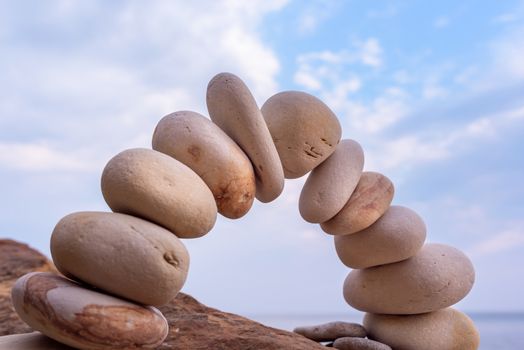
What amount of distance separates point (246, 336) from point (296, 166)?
3.05ft

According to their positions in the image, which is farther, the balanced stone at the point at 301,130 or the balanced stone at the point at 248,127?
the balanced stone at the point at 301,130

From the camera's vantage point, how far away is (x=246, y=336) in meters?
2.83

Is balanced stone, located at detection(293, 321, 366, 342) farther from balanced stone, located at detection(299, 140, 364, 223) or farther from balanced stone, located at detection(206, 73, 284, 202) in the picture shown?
balanced stone, located at detection(206, 73, 284, 202)

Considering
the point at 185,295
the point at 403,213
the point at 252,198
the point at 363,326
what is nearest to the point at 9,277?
the point at 185,295

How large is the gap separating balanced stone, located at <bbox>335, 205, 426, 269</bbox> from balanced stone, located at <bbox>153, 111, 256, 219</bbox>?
0.84 metres

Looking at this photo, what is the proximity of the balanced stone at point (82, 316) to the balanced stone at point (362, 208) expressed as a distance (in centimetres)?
123

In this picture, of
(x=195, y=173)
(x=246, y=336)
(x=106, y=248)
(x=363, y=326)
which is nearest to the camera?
(x=106, y=248)

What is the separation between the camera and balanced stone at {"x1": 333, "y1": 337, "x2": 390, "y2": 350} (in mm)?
3232

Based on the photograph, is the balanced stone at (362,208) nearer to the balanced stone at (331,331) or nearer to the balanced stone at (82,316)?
the balanced stone at (331,331)

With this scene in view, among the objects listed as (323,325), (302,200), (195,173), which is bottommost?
(323,325)

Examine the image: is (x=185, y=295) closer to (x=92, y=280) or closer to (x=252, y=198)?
(x=252, y=198)

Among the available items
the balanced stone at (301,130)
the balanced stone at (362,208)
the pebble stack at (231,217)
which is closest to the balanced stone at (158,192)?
the pebble stack at (231,217)

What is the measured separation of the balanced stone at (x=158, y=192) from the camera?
2.38 m

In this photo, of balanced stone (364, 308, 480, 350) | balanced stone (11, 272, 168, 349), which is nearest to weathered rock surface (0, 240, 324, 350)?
balanced stone (11, 272, 168, 349)
